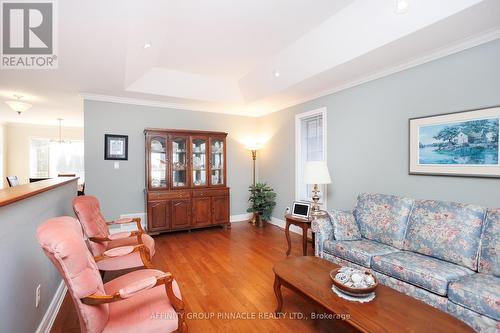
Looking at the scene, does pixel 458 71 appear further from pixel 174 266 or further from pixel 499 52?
pixel 174 266

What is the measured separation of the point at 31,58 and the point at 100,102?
1.34m

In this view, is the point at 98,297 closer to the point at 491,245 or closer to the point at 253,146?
the point at 491,245

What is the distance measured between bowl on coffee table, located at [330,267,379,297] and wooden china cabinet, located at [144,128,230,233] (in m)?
3.35

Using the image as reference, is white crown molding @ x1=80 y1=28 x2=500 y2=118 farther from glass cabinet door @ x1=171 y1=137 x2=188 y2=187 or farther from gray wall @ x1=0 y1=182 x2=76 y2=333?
gray wall @ x1=0 y1=182 x2=76 y2=333

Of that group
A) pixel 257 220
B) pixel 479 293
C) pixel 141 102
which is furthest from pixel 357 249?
pixel 141 102

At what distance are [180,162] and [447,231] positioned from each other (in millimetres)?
4060

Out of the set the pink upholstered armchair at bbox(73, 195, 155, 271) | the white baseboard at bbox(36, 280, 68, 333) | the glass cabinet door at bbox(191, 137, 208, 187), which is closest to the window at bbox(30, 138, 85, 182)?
the glass cabinet door at bbox(191, 137, 208, 187)

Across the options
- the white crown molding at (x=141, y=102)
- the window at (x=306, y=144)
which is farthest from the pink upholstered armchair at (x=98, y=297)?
the white crown molding at (x=141, y=102)

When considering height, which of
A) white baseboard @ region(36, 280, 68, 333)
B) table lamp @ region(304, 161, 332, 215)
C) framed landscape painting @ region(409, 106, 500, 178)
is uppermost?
framed landscape painting @ region(409, 106, 500, 178)

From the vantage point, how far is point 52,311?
2.10m

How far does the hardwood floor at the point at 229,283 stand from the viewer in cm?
206

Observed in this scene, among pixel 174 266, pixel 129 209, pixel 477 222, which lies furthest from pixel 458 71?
pixel 129 209

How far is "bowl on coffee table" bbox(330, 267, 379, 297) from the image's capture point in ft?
5.37

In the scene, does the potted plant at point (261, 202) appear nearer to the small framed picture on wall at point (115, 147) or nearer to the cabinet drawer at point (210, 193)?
the cabinet drawer at point (210, 193)
